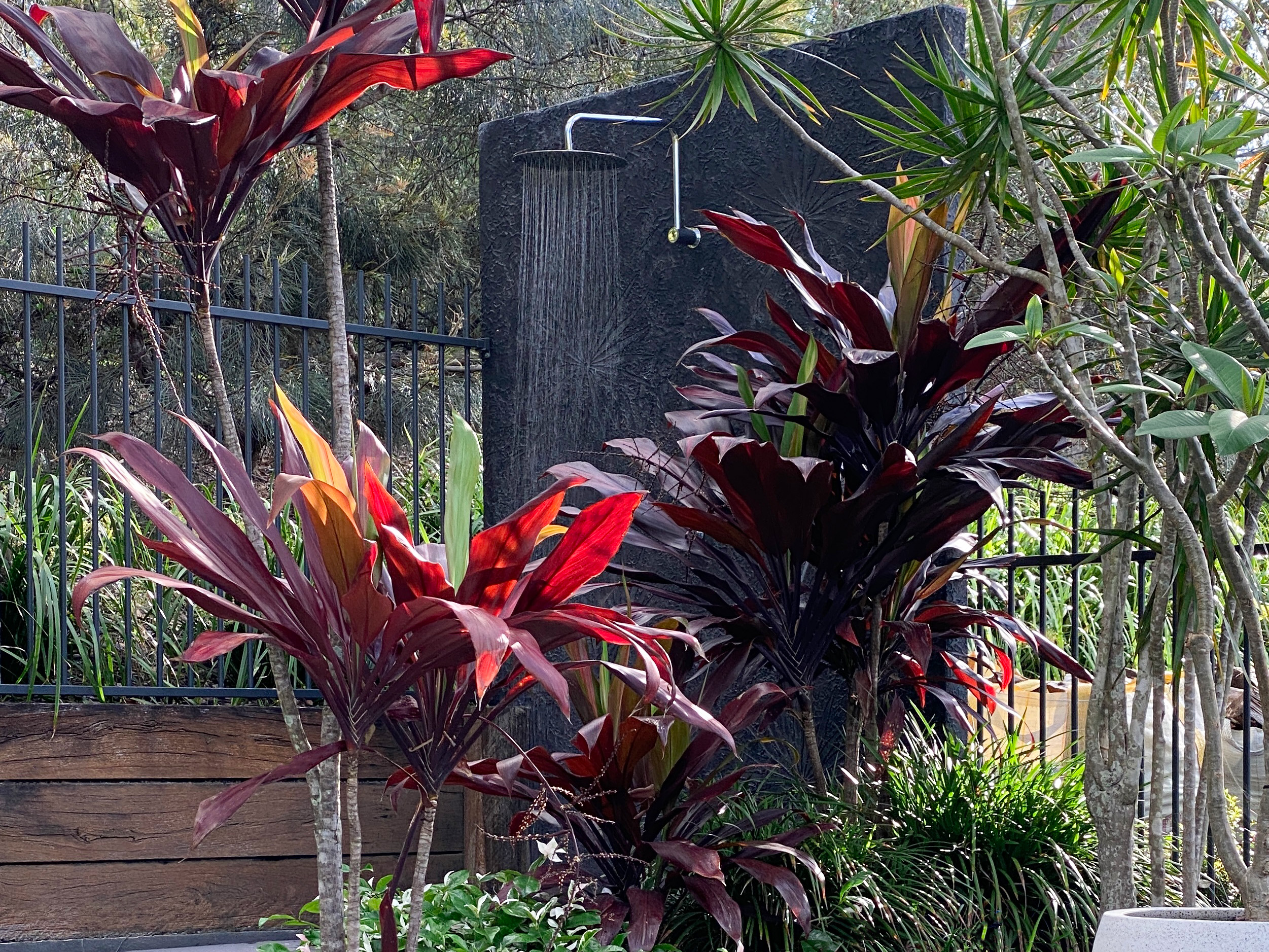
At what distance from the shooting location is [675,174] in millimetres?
3943

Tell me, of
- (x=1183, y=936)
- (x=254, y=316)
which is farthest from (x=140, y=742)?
(x=1183, y=936)

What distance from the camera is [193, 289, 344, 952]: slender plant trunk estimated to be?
1960 mm

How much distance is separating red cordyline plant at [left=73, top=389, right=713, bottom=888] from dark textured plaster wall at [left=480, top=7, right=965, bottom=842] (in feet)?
6.05

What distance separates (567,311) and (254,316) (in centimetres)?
102

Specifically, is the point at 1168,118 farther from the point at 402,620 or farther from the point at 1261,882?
the point at 402,620

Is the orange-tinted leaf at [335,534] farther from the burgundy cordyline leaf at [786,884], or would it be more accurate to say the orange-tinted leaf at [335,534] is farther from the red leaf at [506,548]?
the burgundy cordyline leaf at [786,884]

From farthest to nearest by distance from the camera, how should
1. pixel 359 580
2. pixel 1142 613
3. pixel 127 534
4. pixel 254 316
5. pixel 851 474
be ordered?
pixel 254 316 → pixel 127 534 → pixel 851 474 → pixel 1142 613 → pixel 359 580

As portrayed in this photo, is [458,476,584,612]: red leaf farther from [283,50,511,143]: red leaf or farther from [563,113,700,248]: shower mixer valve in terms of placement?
[563,113,700,248]: shower mixer valve

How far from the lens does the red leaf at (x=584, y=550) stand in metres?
1.88

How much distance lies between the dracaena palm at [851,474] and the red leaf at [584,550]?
71cm

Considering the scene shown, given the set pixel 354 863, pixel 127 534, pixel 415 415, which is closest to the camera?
pixel 354 863

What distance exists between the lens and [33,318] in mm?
7082

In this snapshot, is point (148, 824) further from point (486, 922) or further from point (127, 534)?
point (486, 922)

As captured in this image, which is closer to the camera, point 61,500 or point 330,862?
point 330,862
